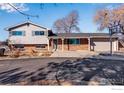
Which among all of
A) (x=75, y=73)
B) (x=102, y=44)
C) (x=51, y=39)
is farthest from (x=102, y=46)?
(x=51, y=39)

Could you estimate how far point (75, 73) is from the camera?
102 inches

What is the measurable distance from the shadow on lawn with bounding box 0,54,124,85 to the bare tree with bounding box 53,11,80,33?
329 mm

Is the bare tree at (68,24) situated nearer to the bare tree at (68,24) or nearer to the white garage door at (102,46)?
the bare tree at (68,24)

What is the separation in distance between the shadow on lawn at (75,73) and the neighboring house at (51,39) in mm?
156

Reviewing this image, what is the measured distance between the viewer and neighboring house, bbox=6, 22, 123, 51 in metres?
2.56

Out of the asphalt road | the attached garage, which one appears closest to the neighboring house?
the attached garage

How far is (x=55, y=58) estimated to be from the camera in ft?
8.64

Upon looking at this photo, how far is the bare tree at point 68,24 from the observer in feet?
8.25

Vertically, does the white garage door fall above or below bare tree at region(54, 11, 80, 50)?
below

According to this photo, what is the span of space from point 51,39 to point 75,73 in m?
0.43

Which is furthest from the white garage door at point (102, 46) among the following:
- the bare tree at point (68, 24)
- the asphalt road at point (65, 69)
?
the bare tree at point (68, 24)

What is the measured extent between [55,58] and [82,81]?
14.6 inches

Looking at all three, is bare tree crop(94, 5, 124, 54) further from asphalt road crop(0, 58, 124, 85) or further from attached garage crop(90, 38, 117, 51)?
asphalt road crop(0, 58, 124, 85)

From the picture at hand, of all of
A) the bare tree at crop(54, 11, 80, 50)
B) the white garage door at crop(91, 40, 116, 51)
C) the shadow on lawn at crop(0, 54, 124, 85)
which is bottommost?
the shadow on lawn at crop(0, 54, 124, 85)
